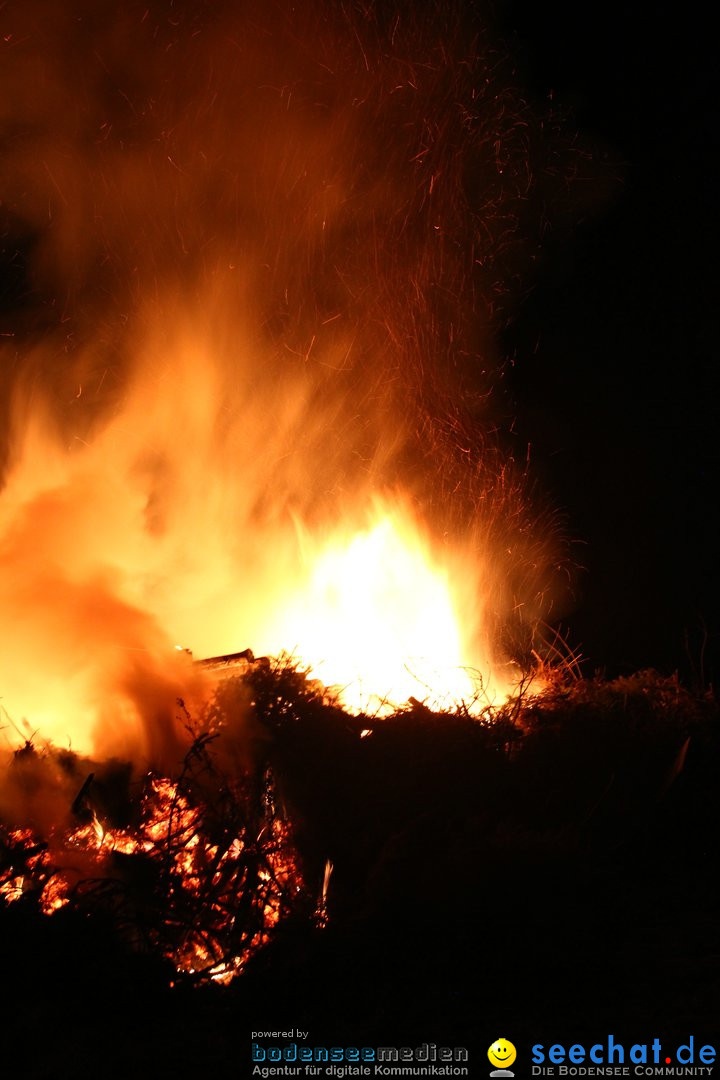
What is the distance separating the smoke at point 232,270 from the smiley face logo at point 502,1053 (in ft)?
14.8

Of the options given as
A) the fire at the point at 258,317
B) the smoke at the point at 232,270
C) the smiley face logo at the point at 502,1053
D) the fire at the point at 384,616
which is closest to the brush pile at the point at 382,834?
the smiley face logo at the point at 502,1053

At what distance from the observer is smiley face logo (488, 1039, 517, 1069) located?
250cm

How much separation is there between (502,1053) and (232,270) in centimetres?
640

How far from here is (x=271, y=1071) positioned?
2479 millimetres

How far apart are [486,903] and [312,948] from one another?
69cm

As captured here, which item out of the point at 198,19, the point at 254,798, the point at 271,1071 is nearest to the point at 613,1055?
the point at 271,1071

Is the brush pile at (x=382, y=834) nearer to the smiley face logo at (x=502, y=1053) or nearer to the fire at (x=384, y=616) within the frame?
the smiley face logo at (x=502, y=1053)

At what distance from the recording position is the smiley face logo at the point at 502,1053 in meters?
2.50

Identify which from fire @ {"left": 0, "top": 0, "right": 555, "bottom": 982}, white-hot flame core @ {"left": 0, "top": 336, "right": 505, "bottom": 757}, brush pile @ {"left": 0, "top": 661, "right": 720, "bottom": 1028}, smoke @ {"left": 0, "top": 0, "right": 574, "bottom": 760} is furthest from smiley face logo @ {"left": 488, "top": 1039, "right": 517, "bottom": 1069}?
smoke @ {"left": 0, "top": 0, "right": 574, "bottom": 760}

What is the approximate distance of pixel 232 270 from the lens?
741 centimetres

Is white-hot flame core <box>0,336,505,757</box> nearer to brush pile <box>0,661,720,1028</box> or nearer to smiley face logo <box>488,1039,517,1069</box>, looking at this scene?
brush pile <box>0,661,720,1028</box>

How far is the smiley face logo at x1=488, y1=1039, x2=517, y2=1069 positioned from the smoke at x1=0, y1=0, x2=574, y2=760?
177 inches

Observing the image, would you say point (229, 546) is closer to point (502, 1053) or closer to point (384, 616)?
point (384, 616)

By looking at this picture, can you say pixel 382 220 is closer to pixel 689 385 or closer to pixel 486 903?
pixel 689 385
